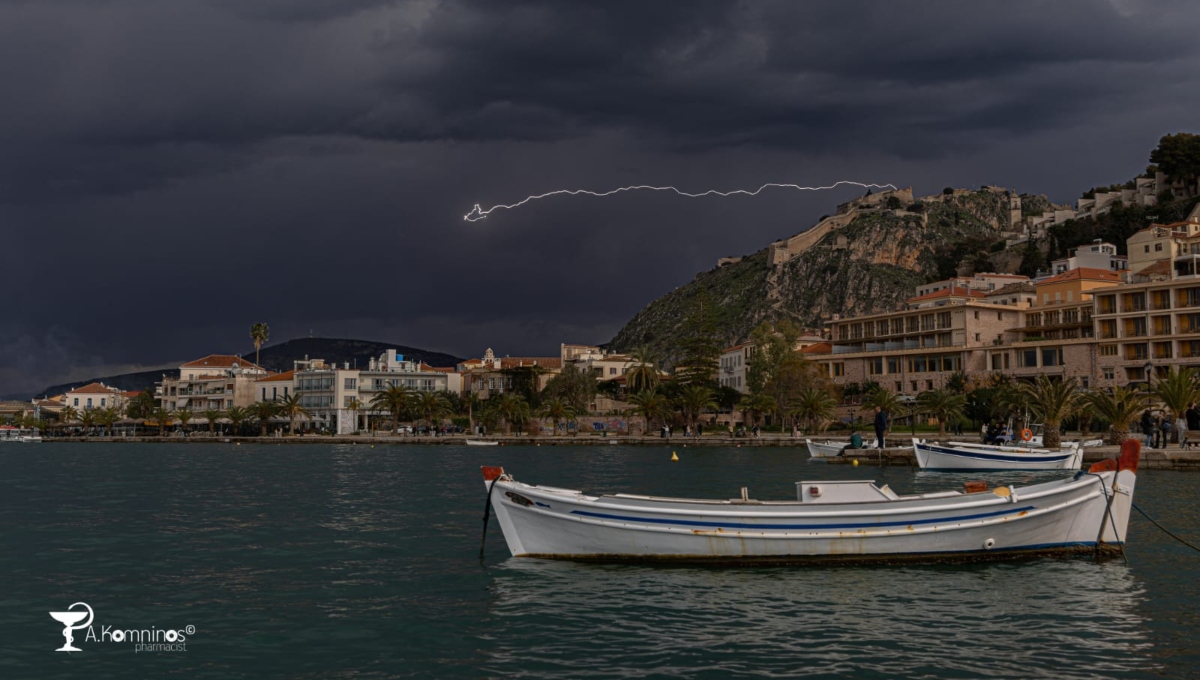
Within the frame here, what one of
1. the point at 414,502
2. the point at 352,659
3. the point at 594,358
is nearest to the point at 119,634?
the point at 352,659

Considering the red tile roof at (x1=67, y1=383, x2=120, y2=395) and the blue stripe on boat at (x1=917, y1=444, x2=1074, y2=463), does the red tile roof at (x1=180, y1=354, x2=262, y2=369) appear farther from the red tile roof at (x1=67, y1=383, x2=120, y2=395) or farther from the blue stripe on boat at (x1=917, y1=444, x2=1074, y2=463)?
the blue stripe on boat at (x1=917, y1=444, x2=1074, y2=463)

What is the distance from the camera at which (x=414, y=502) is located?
3809 cm

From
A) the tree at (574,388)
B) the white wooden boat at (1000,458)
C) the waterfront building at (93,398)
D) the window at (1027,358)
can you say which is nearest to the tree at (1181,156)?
the window at (1027,358)

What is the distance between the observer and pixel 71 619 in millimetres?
17078

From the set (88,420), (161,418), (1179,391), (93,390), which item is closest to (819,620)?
(1179,391)

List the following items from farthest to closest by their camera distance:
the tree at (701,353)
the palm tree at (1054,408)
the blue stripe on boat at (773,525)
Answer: the tree at (701,353), the palm tree at (1054,408), the blue stripe on boat at (773,525)

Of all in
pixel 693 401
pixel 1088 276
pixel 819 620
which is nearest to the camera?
pixel 819 620

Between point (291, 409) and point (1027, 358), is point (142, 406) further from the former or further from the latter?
point (1027, 358)

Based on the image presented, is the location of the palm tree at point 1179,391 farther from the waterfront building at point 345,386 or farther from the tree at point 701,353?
the waterfront building at point 345,386

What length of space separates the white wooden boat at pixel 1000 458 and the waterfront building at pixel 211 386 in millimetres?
132382

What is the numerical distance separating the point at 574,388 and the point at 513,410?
1880 cm

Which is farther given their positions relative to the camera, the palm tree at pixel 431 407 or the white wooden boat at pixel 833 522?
the palm tree at pixel 431 407

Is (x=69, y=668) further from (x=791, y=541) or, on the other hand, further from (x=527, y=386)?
(x=527, y=386)

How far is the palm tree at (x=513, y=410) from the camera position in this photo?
11231 cm
